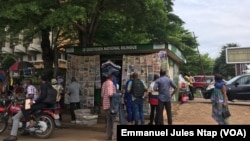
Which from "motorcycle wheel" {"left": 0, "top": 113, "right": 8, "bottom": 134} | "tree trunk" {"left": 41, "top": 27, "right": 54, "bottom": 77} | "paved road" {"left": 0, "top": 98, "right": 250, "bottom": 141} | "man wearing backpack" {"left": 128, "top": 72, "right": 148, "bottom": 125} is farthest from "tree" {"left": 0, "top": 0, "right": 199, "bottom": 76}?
"paved road" {"left": 0, "top": 98, "right": 250, "bottom": 141}

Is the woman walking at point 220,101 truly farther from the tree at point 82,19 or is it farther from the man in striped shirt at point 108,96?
the tree at point 82,19

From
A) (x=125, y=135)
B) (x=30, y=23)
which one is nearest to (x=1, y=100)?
(x=30, y=23)

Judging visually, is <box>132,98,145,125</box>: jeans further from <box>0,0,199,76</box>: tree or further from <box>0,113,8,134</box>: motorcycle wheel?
<box>0,113,8,134</box>: motorcycle wheel

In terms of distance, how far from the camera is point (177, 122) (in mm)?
15461

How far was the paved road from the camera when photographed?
1262cm

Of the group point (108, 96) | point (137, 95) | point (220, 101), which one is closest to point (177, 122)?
point (137, 95)

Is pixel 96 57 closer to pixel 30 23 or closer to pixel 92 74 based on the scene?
pixel 92 74

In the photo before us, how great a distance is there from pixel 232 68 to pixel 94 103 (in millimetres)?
55720

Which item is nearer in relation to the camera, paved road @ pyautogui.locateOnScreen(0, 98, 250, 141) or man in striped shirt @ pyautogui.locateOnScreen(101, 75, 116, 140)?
man in striped shirt @ pyautogui.locateOnScreen(101, 75, 116, 140)

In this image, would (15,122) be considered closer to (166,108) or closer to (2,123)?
(2,123)

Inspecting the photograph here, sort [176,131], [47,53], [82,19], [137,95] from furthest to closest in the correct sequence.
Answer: [47,53], [82,19], [137,95], [176,131]

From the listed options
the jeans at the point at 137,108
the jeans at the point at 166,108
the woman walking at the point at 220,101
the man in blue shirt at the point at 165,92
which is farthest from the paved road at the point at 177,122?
the woman walking at the point at 220,101

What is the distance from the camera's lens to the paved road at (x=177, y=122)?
12617 millimetres

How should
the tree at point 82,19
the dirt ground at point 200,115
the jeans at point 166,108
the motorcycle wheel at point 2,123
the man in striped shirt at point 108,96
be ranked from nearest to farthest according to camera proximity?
the man in striped shirt at point 108,96, the motorcycle wheel at point 2,123, the jeans at point 166,108, the tree at point 82,19, the dirt ground at point 200,115
